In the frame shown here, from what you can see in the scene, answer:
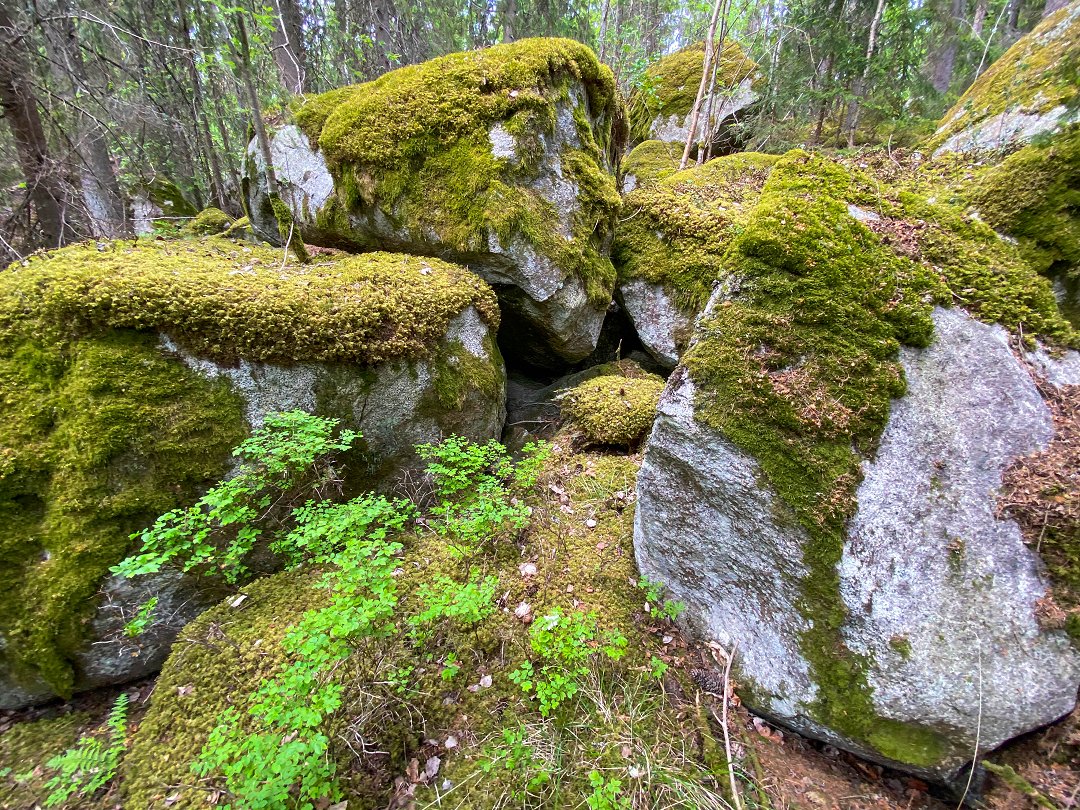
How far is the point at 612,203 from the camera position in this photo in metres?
5.12

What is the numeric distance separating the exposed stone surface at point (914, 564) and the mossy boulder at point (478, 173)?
2337 mm

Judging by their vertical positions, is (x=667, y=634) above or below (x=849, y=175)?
below

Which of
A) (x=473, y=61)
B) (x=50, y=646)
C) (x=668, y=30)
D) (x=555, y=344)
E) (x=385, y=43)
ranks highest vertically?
(x=668, y=30)

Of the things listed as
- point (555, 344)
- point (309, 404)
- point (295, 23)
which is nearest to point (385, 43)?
point (295, 23)

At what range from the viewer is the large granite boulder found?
8.89 feet

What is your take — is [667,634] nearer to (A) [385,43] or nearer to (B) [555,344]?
(B) [555,344]

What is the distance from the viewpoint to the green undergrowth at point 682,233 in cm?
512

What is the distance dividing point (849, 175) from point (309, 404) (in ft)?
14.4

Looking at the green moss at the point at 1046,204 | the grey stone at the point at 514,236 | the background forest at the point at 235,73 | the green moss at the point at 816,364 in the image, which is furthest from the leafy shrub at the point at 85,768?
the green moss at the point at 1046,204

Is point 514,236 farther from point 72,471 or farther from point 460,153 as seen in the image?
point 72,471

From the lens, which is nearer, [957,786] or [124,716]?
[957,786]

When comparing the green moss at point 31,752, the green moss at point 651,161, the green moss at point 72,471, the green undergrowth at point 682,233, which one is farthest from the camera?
the green moss at point 651,161

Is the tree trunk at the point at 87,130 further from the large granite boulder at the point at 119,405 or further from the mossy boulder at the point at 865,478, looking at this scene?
the mossy boulder at the point at 865,478

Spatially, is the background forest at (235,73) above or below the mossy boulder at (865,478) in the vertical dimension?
above
